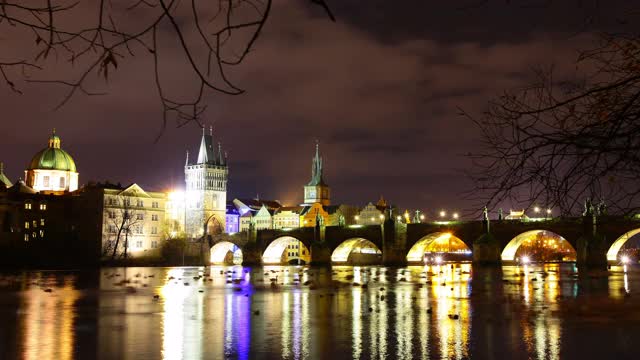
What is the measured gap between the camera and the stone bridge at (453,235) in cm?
8175

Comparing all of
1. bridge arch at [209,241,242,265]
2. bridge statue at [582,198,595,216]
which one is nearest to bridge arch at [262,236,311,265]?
bridge arch at [209,241,242,265]

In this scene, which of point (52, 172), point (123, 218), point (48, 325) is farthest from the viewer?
point (52, 172)

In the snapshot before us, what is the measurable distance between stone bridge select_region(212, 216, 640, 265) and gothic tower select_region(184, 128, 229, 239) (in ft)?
135

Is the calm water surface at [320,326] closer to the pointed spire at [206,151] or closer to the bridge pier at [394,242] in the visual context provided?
the bridge pier at [394,242]

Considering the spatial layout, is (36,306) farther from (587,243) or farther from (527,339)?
(587,243)

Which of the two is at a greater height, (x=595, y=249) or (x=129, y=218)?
(x=129, y=218)

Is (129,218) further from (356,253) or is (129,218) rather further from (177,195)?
(177,195)

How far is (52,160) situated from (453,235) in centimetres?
8380

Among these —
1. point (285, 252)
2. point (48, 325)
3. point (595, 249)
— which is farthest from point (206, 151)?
point (48, 325)

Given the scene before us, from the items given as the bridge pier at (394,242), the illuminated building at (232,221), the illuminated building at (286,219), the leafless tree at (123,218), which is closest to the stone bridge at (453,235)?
the bridge pier at (394,242)

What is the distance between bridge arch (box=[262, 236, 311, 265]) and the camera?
→ 5054 inches

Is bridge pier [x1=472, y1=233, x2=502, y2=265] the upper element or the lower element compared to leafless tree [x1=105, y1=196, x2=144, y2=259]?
lower

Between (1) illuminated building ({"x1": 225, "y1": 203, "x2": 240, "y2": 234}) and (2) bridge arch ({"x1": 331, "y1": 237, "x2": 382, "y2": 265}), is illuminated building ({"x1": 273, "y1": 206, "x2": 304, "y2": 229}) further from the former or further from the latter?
(2) bridge arch ({"x1": 331, "y1": 237, "x2": 382, "y2": 265})

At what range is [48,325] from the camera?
24719 millimetres
